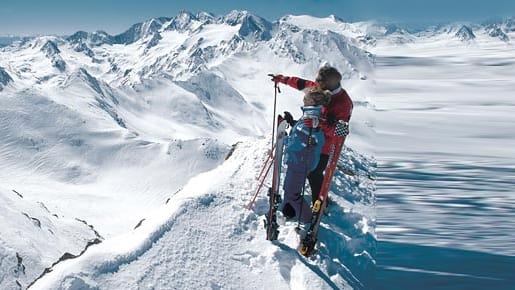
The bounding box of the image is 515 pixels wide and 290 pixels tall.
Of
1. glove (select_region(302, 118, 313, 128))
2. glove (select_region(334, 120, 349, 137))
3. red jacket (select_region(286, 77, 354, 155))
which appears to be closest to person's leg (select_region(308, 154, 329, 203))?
red jacket (select_region(286, 77, 354, 155))

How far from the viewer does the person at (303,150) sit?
8.55m

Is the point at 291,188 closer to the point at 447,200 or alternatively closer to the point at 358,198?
the point at 358,198

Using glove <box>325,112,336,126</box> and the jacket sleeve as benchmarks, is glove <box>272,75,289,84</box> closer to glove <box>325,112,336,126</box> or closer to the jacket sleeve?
the jacket sleeve

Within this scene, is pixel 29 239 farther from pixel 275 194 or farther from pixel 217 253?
pixel 217 253

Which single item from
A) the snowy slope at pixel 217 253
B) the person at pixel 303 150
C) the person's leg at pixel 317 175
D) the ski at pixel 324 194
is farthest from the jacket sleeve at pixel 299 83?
the snowy slope at pixel 217 253

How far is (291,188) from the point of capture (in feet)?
29.5

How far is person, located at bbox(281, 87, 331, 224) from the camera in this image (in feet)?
28.1

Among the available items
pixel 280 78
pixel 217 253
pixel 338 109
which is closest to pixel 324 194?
pixel 338 109

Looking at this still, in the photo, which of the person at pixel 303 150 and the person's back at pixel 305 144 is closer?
the person at pixel 303 150

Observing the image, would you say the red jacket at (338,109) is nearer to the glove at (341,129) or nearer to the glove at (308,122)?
the glove at (308,122)

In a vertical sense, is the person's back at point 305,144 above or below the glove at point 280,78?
below

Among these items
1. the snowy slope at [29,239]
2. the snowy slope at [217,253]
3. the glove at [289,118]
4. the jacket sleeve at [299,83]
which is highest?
the jacket sleeve at [299,83]

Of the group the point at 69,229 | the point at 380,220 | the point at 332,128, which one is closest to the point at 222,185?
the point at 332,128

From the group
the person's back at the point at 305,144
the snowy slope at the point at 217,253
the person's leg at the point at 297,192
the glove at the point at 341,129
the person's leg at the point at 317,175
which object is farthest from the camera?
the person's leg at the point at 317,175
